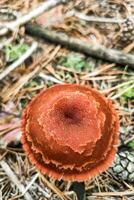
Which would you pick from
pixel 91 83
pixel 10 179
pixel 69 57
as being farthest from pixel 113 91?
pixel 10 179

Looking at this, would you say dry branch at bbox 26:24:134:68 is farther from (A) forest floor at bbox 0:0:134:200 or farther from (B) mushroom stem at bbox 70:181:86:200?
(B) mushroom stem at bbox 70:181:86:200

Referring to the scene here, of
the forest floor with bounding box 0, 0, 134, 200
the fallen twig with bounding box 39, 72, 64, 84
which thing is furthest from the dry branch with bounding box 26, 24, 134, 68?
the fallen twig with bounding box 39, 72, 64, 84

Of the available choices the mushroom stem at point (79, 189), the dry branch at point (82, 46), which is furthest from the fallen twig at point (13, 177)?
the dry branch at point (82, 46)

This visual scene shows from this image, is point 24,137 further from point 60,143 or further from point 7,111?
point 7,111

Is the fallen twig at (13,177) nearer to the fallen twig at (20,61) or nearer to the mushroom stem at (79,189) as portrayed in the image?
the mushroom stem at (79,189)

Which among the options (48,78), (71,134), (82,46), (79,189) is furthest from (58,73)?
(71,134)

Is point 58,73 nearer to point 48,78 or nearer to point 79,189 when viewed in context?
point 48,78
